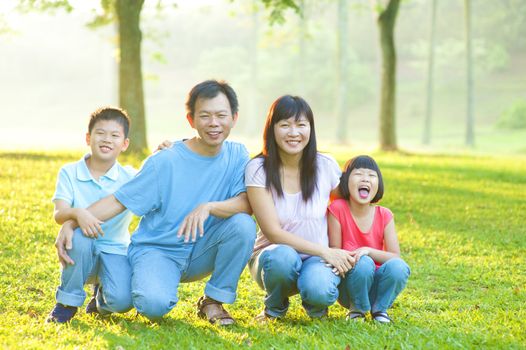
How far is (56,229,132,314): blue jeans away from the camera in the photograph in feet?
14.0

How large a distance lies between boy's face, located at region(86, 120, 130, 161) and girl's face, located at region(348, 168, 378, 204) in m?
1.47

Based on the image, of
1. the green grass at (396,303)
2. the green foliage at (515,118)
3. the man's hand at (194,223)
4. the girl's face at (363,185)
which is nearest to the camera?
the green grass at (396,303)

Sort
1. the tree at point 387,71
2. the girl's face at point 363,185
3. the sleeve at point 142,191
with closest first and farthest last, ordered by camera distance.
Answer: the sleeve at point 142,191
the girl's face at point 363,185
the tree at point 387,71

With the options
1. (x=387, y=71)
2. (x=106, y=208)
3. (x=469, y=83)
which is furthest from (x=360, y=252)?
(x=469, y=83)

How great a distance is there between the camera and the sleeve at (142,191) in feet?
14.5

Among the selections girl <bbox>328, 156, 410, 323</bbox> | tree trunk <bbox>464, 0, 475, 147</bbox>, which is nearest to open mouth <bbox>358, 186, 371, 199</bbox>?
girl <bbox>328, 156, 410, 323</bbox>

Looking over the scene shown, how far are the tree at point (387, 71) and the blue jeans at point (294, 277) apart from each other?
15.2 m

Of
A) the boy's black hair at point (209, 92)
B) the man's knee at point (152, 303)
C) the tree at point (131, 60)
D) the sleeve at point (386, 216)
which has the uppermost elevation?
the tree at point (131, 60)

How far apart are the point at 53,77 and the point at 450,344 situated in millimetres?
61772

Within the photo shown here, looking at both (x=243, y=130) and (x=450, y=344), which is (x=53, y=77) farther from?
(x=450, y=344)

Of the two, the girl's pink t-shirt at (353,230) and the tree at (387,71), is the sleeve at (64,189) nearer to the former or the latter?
the girl's pink t-shirt at (353,230)

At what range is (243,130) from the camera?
52.1 metres

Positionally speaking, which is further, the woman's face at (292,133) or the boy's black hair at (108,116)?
the boy's black hair at (108,116)

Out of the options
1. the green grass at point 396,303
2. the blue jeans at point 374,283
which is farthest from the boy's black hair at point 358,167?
the green grass at point 396,303
